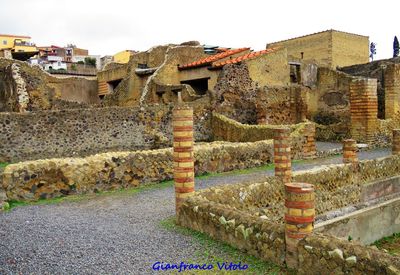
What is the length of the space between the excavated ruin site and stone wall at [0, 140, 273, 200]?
0.02 m

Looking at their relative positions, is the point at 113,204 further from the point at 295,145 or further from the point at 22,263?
the point at 295,145

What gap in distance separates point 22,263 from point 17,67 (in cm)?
1454

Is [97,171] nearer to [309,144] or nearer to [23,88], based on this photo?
[309,144]

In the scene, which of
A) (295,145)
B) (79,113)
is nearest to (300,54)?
(295,145)

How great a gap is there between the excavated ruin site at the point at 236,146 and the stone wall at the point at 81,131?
32 millimetres

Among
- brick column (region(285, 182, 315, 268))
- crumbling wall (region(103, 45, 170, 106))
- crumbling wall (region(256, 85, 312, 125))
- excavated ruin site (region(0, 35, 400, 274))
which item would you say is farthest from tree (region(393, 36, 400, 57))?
brick column (region(285, 182, 315, 268))

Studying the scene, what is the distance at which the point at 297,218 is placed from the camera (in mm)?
4031

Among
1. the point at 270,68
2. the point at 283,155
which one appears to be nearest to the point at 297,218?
the point at 283,155

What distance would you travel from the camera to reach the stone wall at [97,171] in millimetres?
7305

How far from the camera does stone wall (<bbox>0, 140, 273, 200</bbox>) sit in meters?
7.30

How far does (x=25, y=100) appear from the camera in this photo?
54.6 ft

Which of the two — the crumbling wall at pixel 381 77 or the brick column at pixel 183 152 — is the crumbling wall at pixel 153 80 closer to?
the crumbling wall at pixel 381 77

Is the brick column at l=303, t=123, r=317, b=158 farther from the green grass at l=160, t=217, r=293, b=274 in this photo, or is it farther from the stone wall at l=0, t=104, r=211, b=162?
the green grass at l=160, t=217, r=293, b=274

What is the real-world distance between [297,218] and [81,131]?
9.55 metres
